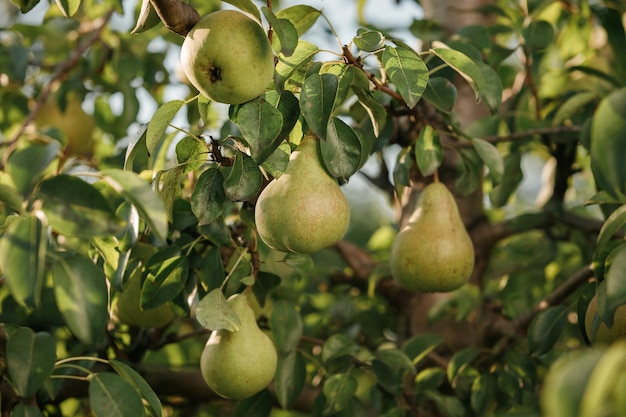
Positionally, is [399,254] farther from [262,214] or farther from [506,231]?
[506,231]

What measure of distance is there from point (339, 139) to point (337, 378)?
1.42ft

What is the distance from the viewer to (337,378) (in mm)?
1244

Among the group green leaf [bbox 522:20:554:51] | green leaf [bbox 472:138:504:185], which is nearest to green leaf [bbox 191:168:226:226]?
green leaf [bbox 472:138:504:185]

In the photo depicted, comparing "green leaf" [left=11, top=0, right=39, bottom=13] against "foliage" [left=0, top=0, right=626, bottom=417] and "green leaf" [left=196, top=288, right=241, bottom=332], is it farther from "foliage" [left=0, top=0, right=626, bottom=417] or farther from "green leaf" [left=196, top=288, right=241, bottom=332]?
"green leaf" [left=196, top=288, right=241, bottom=332]

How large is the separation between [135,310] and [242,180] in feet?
1.34

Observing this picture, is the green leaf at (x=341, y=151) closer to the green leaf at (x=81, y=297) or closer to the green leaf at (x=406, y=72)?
the green leaf at (x=406, y=72)

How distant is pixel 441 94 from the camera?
1.20m

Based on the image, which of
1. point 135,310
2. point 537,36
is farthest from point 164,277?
point 537,36

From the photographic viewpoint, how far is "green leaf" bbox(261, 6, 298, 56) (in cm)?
87

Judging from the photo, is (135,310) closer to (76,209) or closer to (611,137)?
(76,209)

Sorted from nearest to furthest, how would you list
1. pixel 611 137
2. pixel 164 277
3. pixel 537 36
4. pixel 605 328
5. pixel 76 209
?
pixel 611 137
pixel 76 209
pixel 605 328
pixel 164 277
pixel 537 36

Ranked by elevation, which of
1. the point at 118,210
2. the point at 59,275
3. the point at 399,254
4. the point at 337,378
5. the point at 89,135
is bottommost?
Result: the point at 89,135

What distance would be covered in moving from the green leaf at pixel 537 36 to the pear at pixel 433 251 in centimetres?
48

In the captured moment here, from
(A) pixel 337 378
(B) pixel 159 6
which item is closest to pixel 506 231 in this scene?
(A) pixel 337 378
